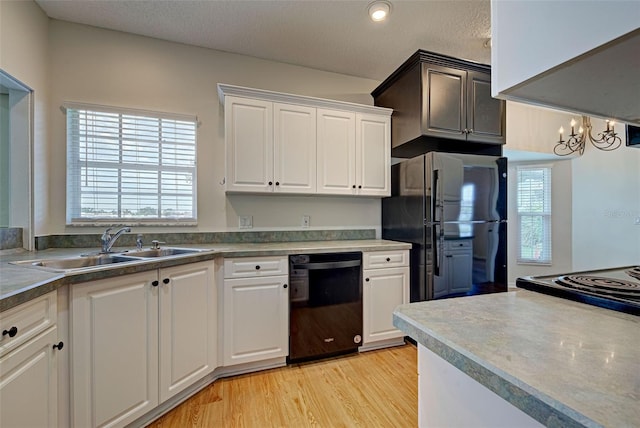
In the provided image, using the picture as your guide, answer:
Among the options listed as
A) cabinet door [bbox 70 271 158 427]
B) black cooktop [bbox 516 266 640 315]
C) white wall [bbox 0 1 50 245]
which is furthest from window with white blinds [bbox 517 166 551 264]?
white wall [bbox 0 1 50 245]

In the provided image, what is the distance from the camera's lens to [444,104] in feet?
8.10

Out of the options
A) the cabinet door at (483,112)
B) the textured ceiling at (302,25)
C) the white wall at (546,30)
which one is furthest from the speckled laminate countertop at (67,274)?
the textured ceiling at (302,25)

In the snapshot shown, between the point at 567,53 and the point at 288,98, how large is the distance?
2.24 meters

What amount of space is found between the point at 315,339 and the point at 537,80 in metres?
2.19

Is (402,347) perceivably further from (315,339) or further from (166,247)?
(166,247)

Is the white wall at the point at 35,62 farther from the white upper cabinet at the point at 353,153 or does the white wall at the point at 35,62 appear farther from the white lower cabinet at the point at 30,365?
the white upper cabinet at the point at 353,153

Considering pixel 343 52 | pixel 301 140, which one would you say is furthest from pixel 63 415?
pixel 343 52

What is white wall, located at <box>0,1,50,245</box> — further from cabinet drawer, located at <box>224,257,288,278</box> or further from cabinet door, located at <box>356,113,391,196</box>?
cabinet door, located at <box>356,113,391,196</box>

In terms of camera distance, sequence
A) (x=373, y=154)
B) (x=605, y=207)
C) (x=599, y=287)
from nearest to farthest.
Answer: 1. (x=599, y=287)
2. (x=373, y=154)
3. (x=605, y=207)

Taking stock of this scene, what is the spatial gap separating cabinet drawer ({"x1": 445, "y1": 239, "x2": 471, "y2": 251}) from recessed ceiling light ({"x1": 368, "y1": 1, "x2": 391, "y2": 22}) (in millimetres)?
1868

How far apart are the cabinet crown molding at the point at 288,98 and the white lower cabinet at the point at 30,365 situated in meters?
1.80

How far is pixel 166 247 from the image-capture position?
7.67 feet

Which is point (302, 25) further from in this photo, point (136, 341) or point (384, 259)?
point (136, 341)

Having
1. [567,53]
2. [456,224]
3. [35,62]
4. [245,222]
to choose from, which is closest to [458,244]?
[456,224]
